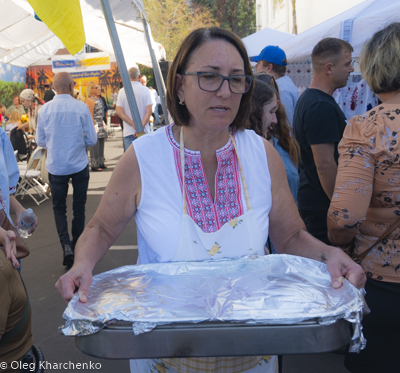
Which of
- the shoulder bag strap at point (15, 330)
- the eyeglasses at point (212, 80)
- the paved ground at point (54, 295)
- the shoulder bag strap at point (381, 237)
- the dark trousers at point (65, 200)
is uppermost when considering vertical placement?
the eyeglasses at point (212, 80)

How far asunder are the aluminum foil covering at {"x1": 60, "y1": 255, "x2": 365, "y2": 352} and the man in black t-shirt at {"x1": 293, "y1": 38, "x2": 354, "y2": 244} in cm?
159

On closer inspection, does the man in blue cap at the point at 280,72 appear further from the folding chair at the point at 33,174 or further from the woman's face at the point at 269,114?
the folding chair at the point at 33,174

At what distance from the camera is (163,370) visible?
4.83 ft

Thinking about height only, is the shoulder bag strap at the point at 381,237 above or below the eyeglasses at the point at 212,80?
below

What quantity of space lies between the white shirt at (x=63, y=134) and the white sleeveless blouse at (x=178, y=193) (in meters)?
3.48

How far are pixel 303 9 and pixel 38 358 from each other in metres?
22.0

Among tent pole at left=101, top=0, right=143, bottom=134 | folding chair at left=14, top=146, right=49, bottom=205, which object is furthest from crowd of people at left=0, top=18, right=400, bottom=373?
folding chair at left=14, top=146, right=49, bottom=205

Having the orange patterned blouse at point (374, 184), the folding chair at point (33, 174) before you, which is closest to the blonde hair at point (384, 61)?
the orange patterned blouse at point (374, 184)

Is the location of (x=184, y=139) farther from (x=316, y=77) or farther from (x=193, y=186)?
(x=316, y=77)

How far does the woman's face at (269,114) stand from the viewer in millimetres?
2695

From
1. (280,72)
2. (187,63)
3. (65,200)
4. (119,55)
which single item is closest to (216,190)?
(187,63)

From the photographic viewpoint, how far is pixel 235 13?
4281 centimetres

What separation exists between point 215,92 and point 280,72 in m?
3.61

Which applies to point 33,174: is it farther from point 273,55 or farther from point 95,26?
point 273,55
